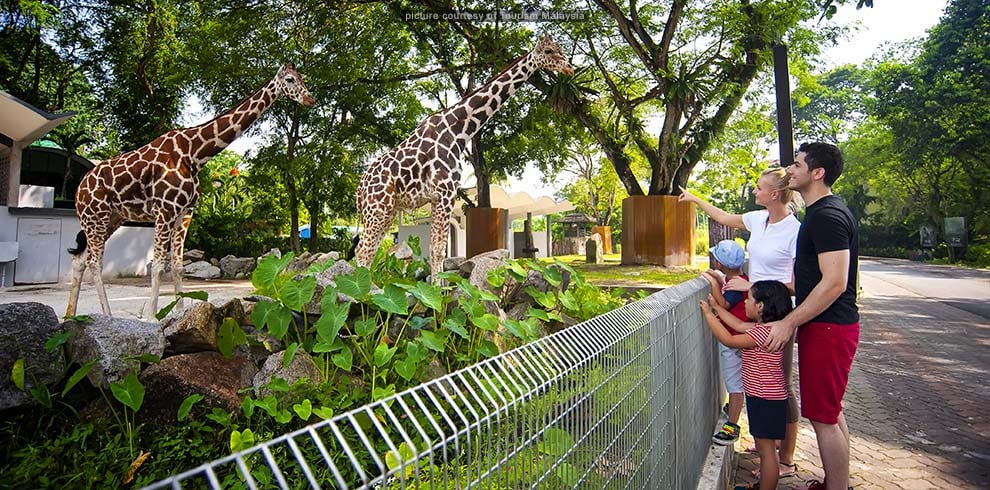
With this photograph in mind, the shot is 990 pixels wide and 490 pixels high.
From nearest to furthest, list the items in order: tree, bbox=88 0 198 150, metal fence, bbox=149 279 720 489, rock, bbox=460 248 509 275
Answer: metal fence, bbox=149 279 720 489 < rock, bbox=460 248 509 275 < tree, bbox=88 0 198 150

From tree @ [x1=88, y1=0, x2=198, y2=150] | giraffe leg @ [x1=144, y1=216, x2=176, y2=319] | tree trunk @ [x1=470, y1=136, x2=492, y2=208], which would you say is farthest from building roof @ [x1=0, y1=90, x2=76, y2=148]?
tree trunk @ [x1=470, y1=136, x2=492, y2=208]

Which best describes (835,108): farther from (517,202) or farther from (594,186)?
(517,202)

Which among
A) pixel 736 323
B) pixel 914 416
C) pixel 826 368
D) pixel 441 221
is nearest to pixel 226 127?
pixel 441 221

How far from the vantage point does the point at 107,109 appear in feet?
62.5

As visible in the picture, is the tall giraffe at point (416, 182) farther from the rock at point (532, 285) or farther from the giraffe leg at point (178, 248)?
the giraffe leg at point (178, 248)

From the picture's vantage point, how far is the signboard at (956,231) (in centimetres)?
2756

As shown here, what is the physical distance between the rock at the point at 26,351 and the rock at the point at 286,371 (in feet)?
3.41

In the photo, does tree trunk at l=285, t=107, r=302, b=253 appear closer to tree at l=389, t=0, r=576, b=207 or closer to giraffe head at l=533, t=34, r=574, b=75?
tree at l=389, t=0, r=576, b=207

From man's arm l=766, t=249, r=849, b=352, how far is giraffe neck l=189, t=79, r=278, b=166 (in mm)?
5480

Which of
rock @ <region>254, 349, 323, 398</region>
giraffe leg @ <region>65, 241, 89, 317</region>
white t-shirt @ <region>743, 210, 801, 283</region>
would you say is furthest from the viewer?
giraffe leg @ <region>65, 241, 89, 317</region>

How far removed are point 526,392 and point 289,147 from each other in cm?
1857

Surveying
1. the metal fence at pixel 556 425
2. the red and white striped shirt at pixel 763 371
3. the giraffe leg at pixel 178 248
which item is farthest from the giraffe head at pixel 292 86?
the red and white striped shirt at pixel 763 371

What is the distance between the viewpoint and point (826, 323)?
8.85ft

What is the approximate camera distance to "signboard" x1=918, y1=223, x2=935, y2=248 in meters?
30.8
